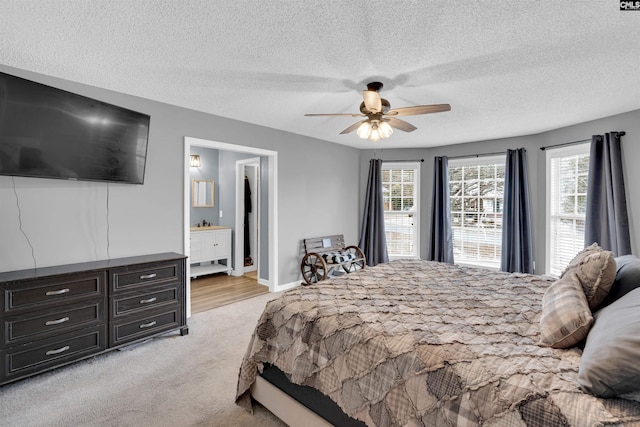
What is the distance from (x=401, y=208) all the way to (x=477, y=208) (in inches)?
52.0

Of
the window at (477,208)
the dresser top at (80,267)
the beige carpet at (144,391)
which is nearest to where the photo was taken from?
the beige carpet at (144,391)

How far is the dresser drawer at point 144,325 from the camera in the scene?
108 inches

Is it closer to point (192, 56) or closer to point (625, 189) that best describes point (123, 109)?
point (192, 56)

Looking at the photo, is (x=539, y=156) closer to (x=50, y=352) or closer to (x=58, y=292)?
(x=58, y=292)

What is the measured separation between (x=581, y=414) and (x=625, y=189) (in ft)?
12.6

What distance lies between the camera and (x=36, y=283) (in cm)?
235

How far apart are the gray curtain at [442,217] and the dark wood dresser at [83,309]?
4.20 meters

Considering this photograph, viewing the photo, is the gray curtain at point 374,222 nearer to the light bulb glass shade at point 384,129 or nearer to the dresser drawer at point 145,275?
the light bulb glass shade at point 384,129

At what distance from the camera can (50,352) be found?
240 centimetres

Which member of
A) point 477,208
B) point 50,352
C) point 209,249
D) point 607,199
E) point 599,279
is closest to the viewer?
point 599,279

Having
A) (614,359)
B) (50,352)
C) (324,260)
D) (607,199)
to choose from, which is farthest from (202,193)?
(607,199)

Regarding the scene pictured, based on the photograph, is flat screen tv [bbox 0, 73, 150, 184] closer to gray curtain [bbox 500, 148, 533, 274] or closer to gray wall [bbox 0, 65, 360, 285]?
gray wall [bbox 0, 65, 360, 285]

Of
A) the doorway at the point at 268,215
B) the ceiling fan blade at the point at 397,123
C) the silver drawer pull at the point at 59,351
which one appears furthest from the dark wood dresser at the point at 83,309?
the ceiling fan blade at the point at 397,123

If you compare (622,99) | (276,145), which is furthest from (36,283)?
(622,99)
